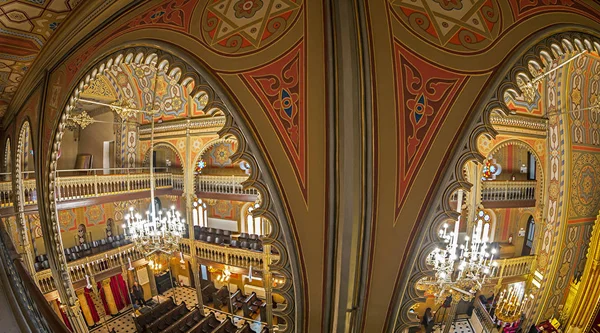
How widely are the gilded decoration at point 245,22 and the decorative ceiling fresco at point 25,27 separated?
83.4 inches

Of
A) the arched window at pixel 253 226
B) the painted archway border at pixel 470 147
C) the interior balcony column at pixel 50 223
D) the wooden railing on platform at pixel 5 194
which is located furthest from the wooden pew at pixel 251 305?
the painted archway border at pixel 470 147

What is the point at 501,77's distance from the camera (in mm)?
2314

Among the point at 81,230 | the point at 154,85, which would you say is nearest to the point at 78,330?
the point at 81,230

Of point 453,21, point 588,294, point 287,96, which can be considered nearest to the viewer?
point 453,21

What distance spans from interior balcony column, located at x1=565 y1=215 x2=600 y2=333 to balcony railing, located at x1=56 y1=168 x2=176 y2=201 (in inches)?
616

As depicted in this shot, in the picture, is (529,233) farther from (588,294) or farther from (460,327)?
(460,327)

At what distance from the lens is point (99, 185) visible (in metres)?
10.2

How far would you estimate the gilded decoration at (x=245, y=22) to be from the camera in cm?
247

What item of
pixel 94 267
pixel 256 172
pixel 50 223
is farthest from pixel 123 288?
pixel 256 172

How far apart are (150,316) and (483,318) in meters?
13.1

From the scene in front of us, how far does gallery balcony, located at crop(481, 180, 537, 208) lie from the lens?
10.3 meters

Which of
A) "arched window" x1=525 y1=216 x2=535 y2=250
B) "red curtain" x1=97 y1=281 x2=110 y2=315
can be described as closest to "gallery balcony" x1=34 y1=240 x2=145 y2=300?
"red curtain" x1=97 y1=281 x2=110 y2=315

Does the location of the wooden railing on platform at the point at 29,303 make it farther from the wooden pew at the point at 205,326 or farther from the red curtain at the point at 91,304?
the red curtain at the point at 91,304

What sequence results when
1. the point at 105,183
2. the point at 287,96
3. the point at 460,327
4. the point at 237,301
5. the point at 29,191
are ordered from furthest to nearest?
the point at 237,301 → the point at 460,327 → the point at 105,183 → the point at 29,191 → the point at 287,96
